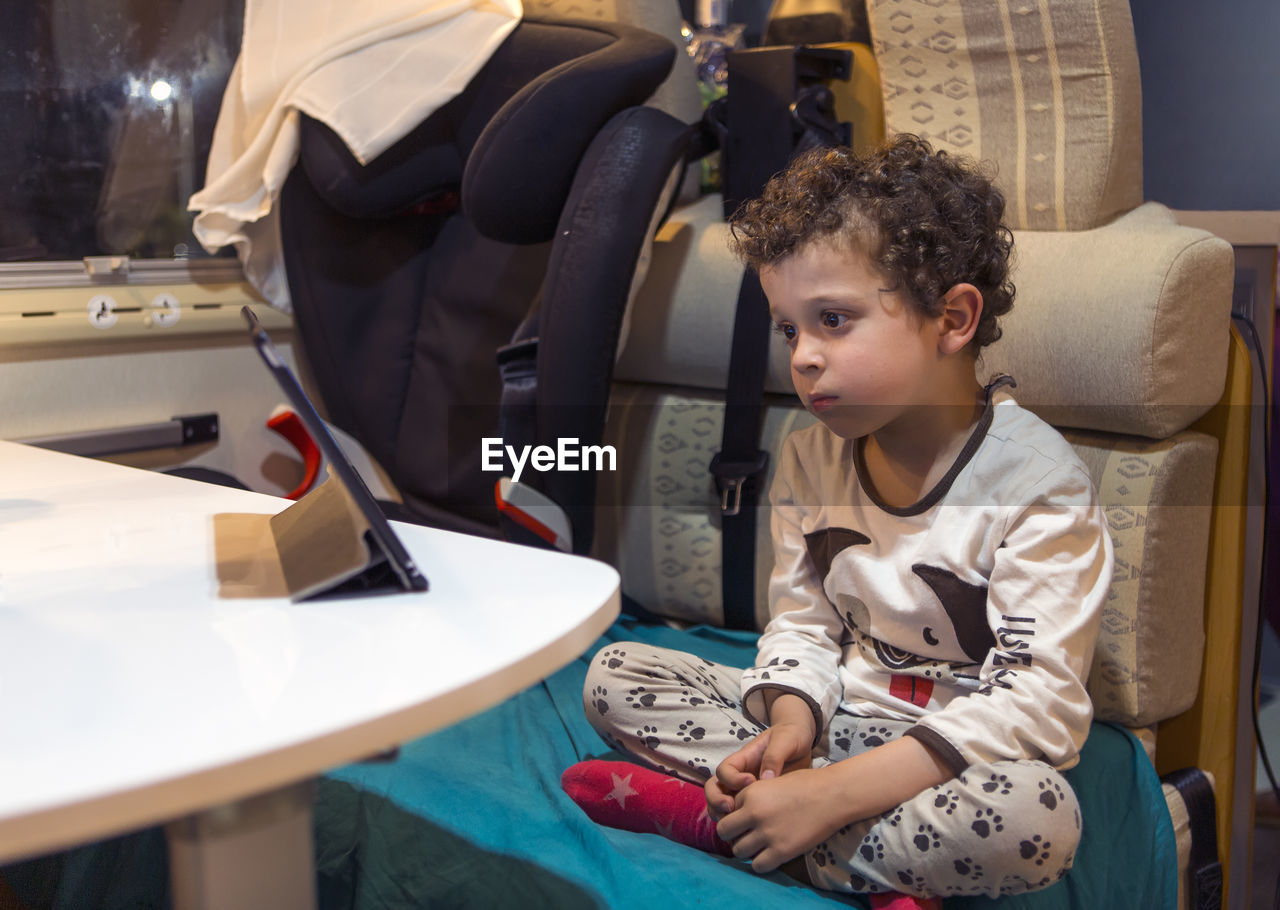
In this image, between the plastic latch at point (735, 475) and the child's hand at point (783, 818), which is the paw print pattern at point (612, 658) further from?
the plastic latch at point (735, 475)

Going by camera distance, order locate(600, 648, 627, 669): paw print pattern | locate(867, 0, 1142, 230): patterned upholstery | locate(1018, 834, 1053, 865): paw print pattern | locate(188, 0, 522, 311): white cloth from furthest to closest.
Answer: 1. locate(188, 0, 522, 311): white cloth
2. locate(867, 0, 1142, 230): patterned upholstery
3. locate(600, 648, 627, 669): paw print pattern
4. locate(1018, 834, 1053, 865): paw print pattern

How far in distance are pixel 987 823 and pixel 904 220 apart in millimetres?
492

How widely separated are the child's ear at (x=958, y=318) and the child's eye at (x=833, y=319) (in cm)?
10

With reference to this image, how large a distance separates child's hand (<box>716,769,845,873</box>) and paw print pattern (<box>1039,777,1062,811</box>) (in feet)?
0.49

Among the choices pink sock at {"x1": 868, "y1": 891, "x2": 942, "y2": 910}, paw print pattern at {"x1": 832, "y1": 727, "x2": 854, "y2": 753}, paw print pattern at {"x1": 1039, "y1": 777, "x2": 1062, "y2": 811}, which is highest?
paw print pattern at {"x1": 1039, "y1": 777, "x2": 1062, "y2": 811}

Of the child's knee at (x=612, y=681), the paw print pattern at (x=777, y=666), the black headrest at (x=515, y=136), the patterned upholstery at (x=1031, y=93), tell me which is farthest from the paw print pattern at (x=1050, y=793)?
the black headrest at (x=515, y=136)

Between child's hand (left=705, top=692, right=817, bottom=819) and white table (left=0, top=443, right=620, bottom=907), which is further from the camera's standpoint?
child's hand (left=705, top=692, right=817, bottom=819)

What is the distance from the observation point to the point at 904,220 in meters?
0.92

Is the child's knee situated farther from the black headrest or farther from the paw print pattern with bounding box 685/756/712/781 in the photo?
the black headrest

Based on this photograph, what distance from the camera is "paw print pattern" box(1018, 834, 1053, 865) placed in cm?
76

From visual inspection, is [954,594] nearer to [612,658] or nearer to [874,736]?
[874,736]

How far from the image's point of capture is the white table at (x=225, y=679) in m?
0.36

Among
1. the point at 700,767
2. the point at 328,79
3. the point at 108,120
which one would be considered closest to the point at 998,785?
the point at 700,767

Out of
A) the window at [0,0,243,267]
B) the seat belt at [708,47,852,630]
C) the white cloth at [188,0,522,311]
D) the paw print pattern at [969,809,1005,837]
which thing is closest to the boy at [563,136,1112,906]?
the paw print pattern at [969,809,1005,837]
